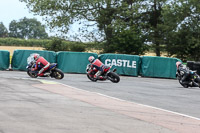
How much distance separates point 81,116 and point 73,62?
19.8 metres

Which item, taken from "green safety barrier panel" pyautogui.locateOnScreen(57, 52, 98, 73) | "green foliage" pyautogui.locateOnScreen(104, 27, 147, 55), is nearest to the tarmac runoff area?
"green safety barrier panel" pyautogui.locateOnScreen(57, 52, 98, 73)

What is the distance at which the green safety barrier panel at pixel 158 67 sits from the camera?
89.6 feet

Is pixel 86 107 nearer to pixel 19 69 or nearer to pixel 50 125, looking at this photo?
pixel 50 125

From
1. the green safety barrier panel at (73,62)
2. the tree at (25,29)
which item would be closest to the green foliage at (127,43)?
the green safety barrier panel at (73,62)

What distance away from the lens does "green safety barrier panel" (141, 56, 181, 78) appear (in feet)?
89.6

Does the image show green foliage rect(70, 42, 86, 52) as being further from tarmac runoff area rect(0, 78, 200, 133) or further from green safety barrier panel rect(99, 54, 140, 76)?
tarmac runoff area rect(0, 78, 200, 133)

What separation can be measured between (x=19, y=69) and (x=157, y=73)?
9187mm

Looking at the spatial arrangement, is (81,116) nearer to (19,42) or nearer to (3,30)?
(19,42)

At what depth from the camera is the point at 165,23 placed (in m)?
48.7

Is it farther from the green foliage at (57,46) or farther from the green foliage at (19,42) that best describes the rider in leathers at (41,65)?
the green foliage at (19,42)

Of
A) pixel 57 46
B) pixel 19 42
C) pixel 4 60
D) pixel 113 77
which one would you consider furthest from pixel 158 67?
pixel 19 42

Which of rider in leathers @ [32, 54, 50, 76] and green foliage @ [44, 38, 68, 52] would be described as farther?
green foliage @ [44, 38, 68, 52]

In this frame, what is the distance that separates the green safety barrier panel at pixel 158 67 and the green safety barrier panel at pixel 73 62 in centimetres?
382

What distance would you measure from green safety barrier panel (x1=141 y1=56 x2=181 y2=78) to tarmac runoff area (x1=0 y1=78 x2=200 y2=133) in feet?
50.0
